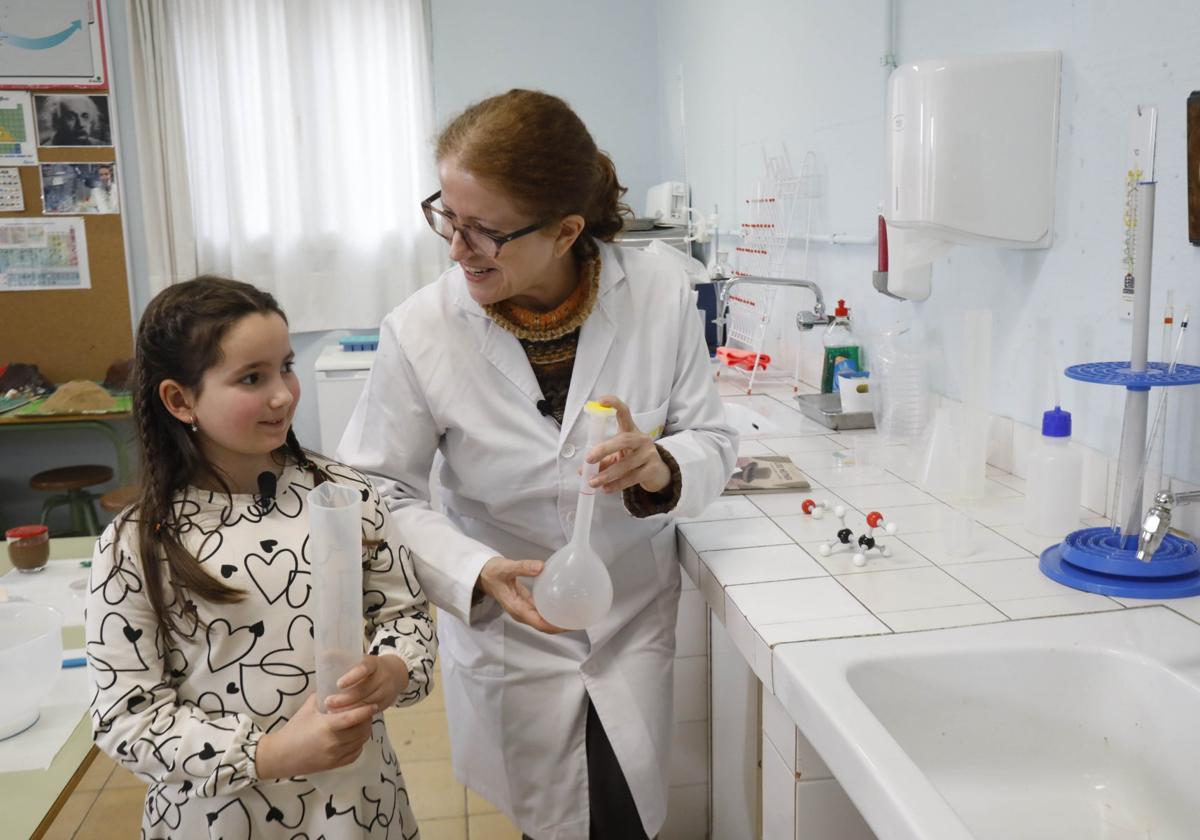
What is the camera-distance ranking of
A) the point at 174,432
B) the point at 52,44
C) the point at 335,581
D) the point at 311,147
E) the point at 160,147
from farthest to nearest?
the point at 311,147
the point at 160,147
the point at 52,44
the point at 174,432
the point at 335,581

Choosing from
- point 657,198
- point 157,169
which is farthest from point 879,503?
point 157,169

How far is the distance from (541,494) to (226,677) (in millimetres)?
538

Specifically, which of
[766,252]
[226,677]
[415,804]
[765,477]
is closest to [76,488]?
[415,804]

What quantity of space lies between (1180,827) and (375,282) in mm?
4099

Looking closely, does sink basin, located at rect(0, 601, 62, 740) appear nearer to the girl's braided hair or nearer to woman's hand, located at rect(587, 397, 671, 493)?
the girl's braided hair

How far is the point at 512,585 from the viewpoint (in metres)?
1.37

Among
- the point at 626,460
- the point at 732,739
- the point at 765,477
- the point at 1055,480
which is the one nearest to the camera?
the point at 626,460

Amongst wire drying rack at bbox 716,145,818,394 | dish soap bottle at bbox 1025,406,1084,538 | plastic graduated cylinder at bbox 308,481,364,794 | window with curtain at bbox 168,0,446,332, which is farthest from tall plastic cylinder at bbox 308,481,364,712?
window with curtain at bbox 168,0,446,332

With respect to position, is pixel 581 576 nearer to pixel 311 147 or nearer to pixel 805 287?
pixel 805 287

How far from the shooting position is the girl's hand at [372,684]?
1029 millimetres

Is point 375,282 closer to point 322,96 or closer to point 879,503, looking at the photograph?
point 322,96

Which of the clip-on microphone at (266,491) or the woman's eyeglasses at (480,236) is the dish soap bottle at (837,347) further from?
the clip-on microphone at (266,491)

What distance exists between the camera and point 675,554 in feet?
5.43

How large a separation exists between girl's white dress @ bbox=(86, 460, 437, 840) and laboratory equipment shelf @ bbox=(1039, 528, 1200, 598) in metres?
0.83
